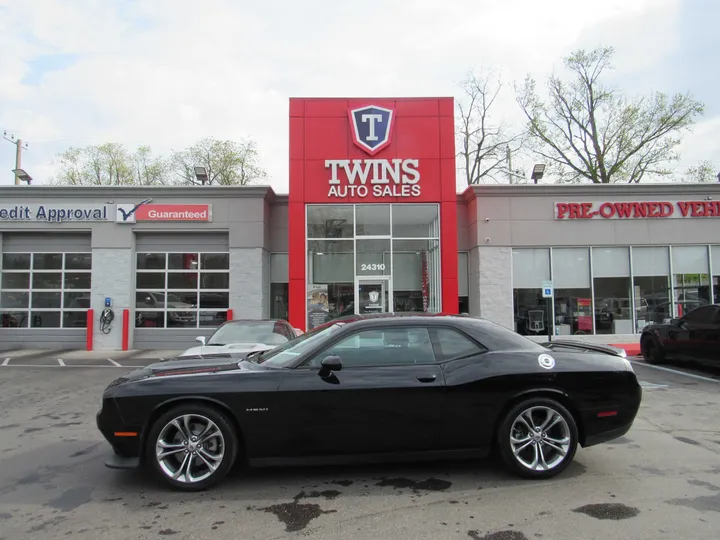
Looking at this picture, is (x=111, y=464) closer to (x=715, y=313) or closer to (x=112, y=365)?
(x=112, y=365)

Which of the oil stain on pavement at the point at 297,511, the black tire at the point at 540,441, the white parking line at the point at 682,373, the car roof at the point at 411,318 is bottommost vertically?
the oil stain on pavement at the point at 297,511

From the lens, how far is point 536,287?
51.8ft

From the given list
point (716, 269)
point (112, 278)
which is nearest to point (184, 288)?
point (112, 278)

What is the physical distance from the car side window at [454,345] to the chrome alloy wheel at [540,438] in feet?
2.22

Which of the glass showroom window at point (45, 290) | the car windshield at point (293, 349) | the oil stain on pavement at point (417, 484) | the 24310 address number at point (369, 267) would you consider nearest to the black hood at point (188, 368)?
the car windshield at point (293, 349)

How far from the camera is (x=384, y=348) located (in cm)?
438

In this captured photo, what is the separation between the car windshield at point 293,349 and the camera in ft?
14.4

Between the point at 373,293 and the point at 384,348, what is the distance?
10596 mm

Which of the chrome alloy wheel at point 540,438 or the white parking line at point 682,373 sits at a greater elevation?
the chrome alloy wheel at point 540,438

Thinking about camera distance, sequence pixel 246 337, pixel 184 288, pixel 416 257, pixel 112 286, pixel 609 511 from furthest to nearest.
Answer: pixel 184 288 < pixel 416 257 < pixel 112 286 < pixel 246 337 < pixel 609 511

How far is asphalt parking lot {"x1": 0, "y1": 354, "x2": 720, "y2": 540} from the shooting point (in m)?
3.35

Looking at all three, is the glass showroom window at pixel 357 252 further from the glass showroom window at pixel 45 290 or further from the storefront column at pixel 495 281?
the glass showroom window at pixel 45 290

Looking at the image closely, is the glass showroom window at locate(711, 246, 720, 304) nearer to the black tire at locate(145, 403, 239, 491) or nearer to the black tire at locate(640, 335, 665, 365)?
the black tire at locate(640, 335, 665, 365)

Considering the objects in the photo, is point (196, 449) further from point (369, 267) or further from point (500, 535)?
point (369, 267)
